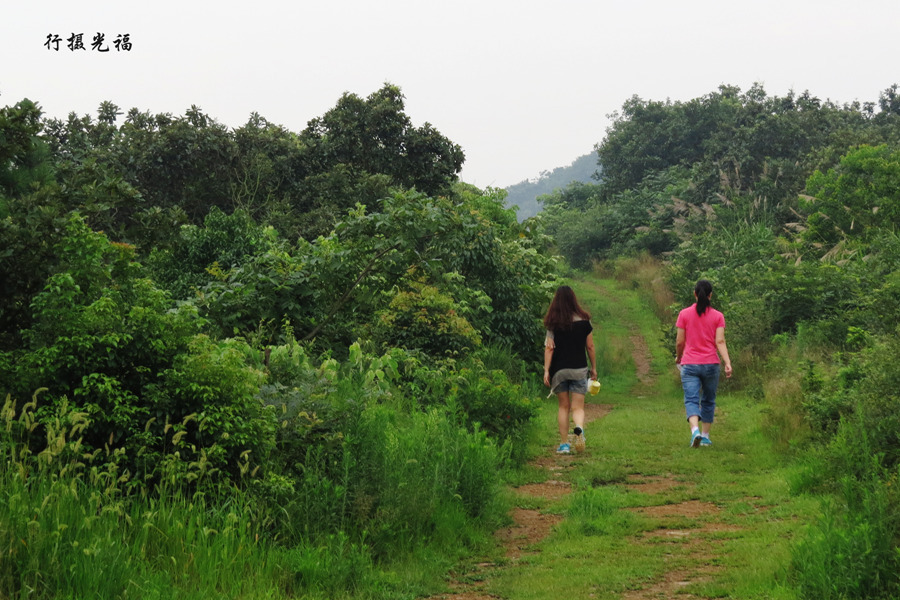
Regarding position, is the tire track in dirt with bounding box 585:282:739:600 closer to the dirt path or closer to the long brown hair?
the dirt path

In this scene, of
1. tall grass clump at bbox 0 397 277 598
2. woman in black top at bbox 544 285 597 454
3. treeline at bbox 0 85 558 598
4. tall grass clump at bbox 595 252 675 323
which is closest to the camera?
tall grass clump at bbox 0 397 277 598

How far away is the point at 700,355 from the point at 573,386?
63.1 inches

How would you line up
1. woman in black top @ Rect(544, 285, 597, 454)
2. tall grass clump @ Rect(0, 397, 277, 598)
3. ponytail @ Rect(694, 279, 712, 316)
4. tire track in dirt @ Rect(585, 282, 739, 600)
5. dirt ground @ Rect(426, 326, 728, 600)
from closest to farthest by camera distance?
tall grass clump @ Rect(0, 397, 277, 598) < tire track in dirt @ Rect(585, 282, 739, 600) < dirt ground @ Rect(426, 326, 728, 600) < ponytail @ Rect(694, 279, 712, 316) < woman in black top @ Rect(544, 285, 597, 454)

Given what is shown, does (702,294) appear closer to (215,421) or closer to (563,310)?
(563,310)

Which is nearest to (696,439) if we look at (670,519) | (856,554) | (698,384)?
(698,384)

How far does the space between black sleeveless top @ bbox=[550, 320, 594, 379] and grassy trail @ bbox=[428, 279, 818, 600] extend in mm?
1115

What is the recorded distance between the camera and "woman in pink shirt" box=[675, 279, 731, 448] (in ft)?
36.8

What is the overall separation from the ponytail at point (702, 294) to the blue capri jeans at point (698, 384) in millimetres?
689

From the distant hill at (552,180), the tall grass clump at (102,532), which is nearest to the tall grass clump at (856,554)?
the tall grass clump at (102,532)

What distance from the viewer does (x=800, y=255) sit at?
75.5 feet

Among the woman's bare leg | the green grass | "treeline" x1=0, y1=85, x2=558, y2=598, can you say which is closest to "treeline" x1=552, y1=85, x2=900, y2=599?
the green grass

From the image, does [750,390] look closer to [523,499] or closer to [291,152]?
[523,499]

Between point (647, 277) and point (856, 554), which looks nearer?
point (856, 554)

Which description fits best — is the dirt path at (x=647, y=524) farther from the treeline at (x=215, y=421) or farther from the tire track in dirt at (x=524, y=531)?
the treeline at (x=215, y=421)
